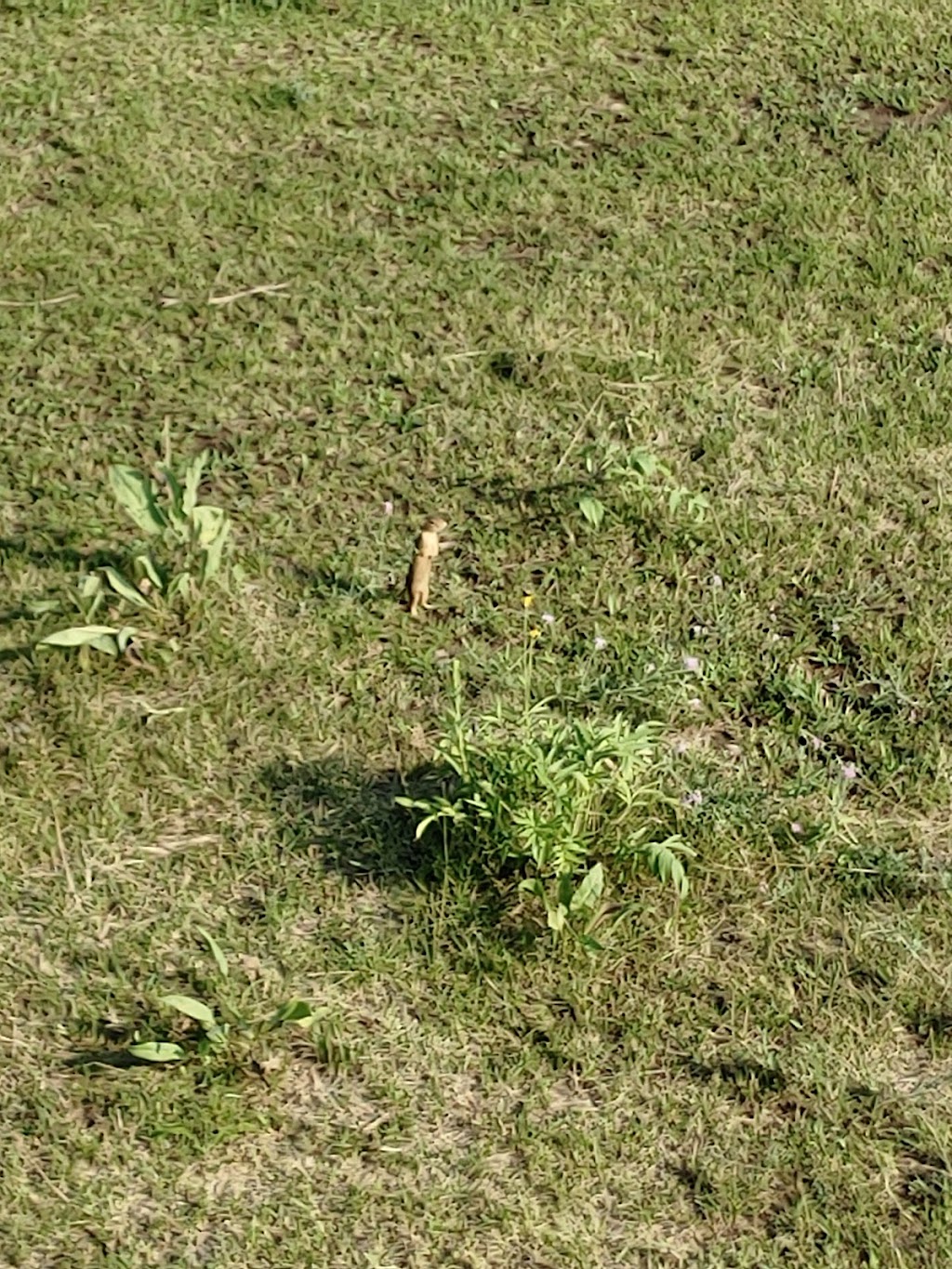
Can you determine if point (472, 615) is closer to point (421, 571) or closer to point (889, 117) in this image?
point (421, 571)

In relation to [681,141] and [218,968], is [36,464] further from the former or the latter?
[681,141]

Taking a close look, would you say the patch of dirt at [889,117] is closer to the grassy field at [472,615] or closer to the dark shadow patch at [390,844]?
the grassy field at [472,615]

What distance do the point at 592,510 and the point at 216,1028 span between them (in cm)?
137

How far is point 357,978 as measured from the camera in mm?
2816

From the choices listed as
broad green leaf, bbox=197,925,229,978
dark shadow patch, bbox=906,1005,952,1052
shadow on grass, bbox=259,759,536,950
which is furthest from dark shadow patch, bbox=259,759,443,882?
dark shadow patch, bbox=906,1005,952,1052

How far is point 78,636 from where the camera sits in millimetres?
3197

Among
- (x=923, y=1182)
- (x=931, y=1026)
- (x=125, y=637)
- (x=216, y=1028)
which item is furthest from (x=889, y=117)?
(x=216, y=1028)

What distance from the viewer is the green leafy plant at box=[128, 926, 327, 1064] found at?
2641mm

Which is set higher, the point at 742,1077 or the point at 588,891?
the point at 588,891

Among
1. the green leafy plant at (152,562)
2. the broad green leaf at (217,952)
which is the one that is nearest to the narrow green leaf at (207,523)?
the green leafy plant at (152,562)

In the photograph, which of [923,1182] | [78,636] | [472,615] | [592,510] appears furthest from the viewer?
[592,510]

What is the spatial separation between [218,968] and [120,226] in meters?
2.22

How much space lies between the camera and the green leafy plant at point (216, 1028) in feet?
8.66

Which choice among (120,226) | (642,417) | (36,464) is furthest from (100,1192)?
(120,226)
